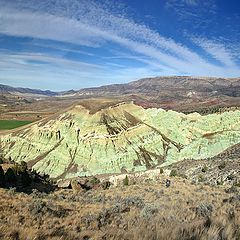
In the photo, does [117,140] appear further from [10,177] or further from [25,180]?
[10,177]

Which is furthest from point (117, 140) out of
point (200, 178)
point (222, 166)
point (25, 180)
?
point (25, 180)

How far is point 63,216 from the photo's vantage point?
1478 cm

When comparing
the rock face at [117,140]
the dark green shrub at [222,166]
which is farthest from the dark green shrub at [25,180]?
the dark green shrub at [222,166]

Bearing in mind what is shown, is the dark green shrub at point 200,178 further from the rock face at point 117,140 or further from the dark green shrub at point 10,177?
the dark green shrub at point 10,177

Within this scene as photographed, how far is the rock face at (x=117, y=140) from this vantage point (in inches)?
2164

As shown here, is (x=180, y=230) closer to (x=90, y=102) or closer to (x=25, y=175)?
(x=25, y=175)

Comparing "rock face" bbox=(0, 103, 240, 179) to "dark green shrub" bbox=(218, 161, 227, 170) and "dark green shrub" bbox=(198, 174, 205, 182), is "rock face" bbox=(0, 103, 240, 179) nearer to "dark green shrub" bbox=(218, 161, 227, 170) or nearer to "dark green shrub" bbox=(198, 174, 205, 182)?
"dark green shrub" bbox=(218, 161, 227, 170)

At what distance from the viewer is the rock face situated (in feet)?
180

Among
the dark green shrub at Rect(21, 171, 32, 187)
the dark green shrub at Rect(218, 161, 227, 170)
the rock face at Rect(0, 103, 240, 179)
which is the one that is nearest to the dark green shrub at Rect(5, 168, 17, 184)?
the dark green shrub at Rect(21, 171, 32, 187)

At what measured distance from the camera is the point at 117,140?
57875 mm

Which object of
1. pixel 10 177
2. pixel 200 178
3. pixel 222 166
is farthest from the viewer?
pixel 222 166

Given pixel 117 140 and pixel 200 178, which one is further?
pixel 117 140

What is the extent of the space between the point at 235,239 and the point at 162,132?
181 ft

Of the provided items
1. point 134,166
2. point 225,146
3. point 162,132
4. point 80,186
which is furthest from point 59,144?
point 225,146
